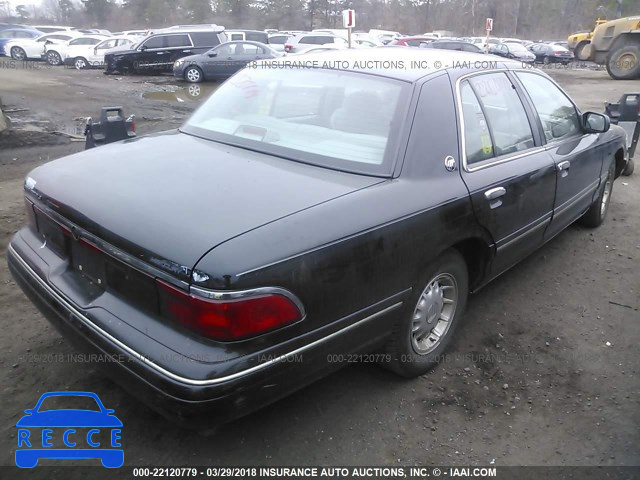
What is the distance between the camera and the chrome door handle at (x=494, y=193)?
295 centimetres

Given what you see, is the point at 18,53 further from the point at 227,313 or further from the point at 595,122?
the point at 227,313

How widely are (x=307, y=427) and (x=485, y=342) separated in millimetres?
1384

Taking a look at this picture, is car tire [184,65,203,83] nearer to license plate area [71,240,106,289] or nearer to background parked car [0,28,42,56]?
background parked car [0,28,42,56]

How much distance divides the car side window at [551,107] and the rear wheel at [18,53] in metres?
29.5

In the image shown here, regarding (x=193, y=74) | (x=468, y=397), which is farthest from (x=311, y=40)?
(x=468, y=397)

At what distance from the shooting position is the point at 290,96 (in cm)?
318

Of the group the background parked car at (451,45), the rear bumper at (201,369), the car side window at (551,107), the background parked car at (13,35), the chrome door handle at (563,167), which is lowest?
the rear bumper at (201,369)

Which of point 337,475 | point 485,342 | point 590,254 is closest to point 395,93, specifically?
point 485,342

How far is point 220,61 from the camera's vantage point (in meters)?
17.4

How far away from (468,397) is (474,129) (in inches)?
58.9

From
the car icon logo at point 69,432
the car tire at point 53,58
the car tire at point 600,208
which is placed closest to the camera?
the car icon logo at point 69,432

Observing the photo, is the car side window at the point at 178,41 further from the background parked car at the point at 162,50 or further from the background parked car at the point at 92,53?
the background parked car at the point at 92,53

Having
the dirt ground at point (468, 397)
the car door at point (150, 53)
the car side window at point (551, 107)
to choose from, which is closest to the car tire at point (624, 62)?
the car door at point (150, 53)

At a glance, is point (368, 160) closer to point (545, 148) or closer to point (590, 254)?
point (545, 148)
